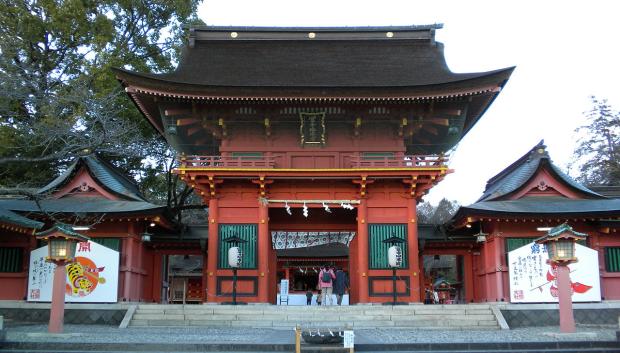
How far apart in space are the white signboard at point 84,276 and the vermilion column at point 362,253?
7830 millimetres

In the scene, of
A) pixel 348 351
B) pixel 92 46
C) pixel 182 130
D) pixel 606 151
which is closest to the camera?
pixel 348 351

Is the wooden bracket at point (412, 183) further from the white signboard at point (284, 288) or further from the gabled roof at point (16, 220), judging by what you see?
the white signboard at point (284, 288)

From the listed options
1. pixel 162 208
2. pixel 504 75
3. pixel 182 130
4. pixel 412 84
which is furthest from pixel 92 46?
pixel 504 75

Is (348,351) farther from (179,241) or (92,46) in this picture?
(92,46)

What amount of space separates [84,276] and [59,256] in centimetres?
508

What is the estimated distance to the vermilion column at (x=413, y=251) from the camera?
734 inches

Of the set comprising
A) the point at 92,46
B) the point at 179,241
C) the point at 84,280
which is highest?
the point at 92,46

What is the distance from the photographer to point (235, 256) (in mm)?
17844

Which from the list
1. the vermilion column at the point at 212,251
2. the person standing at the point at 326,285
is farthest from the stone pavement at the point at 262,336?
the person standing at the point at 326,285

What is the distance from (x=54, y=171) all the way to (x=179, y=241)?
951 centimetres

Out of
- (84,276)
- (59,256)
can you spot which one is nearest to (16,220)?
(84,276)

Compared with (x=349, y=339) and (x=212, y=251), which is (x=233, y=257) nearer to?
(x=212, y=251)

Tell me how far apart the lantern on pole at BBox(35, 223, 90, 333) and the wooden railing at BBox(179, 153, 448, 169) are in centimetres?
562

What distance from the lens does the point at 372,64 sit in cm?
2167
